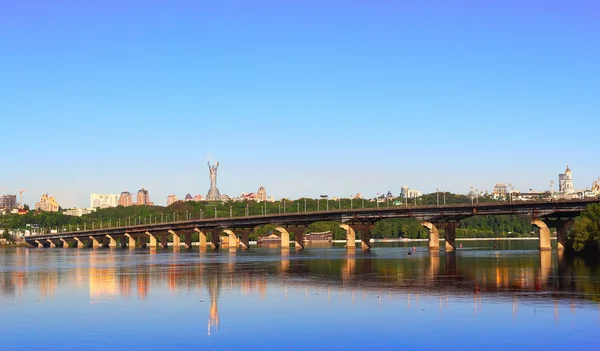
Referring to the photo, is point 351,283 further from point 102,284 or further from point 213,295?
point 102,284

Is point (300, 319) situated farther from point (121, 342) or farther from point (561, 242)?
point (561, 242)

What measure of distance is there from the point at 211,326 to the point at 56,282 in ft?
139

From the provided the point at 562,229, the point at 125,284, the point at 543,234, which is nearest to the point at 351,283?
the point at 125,284

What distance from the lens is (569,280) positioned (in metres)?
69.2

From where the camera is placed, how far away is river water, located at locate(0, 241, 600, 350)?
127 feet

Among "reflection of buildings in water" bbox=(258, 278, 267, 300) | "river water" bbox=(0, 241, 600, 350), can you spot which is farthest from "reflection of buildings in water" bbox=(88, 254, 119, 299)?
"reflection of buildings in water" bbox=(258, 278, 267, 300)

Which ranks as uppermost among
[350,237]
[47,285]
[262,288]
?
[350,237]

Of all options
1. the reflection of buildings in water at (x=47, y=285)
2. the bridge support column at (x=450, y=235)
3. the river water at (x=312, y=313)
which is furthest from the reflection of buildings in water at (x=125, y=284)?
the bridge support column at (x=450, y=235)

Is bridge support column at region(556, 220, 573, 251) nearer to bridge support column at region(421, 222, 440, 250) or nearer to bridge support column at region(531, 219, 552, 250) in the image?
bridge support column at region(531, 219, 552, 250)

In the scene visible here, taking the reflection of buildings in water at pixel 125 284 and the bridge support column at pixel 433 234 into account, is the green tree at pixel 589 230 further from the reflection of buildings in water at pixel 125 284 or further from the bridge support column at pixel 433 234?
the reflection of buildings in water at pixel 125 284

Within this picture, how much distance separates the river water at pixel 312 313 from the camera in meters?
38.7

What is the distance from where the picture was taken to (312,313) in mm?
49219

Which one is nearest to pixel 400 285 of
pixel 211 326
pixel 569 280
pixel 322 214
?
pixel 569 280

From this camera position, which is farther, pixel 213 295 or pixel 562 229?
pixel 562 229
